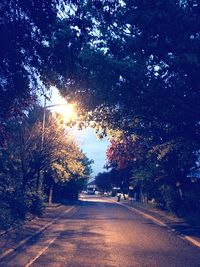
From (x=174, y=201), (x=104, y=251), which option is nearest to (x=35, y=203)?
(x=174, y=201)

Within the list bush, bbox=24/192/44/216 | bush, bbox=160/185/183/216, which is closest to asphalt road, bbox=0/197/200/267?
bush, bbox=24/192/44/216

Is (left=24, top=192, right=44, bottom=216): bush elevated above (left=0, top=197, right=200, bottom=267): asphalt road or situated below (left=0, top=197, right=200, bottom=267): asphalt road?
above

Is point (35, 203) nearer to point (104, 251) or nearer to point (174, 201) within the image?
point (174, 201)

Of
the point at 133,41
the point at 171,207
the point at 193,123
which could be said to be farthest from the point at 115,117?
the point at 171,207

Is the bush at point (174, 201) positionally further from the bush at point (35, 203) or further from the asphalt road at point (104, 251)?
the asphalt road at point (104, 251)

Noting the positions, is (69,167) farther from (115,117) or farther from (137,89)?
(137,89)

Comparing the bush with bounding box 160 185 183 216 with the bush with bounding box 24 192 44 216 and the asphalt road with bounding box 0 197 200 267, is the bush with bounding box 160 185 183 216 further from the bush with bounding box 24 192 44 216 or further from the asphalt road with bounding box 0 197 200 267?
the asphalt road with bounding box 0 197 200 267

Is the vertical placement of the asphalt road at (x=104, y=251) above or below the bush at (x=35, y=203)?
below

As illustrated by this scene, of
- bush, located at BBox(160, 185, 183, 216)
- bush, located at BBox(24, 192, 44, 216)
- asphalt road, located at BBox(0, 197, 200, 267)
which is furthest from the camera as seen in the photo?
bush, located at BBox(160, 185, 183, 216)

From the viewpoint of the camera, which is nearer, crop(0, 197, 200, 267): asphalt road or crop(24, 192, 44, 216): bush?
crop(0, 197, 200, 267): asphalt road

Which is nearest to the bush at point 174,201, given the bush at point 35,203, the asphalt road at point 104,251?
the bush at point 35,203

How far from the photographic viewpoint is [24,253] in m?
11.7

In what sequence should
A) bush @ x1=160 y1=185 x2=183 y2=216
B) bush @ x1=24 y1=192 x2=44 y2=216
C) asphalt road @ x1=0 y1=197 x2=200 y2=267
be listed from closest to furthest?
asphalt road @ x1=0 y1=197 x2=200 y2=267, bush @ x1=24 y1=192 x2=44 y2=216, bush @ x1=160 y1=185 x2=183 y2=216

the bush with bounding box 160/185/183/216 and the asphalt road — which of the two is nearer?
the asphalt road
